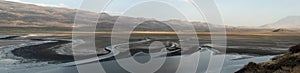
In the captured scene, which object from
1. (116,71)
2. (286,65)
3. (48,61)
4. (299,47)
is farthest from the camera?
(48,61)

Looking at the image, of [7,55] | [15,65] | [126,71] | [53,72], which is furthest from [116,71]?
[7,55]

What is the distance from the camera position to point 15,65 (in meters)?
36.8

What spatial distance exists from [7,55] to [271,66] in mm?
32896

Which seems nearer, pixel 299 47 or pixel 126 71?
pixel 299 47

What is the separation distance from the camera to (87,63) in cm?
3822

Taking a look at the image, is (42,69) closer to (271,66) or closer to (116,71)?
(116,71)

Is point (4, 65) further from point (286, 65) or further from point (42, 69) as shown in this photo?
point (286, 65)

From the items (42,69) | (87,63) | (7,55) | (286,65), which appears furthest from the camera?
(7,55)

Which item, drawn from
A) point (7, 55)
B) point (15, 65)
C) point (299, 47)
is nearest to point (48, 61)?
point (15, 65)

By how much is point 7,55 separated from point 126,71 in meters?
19.6

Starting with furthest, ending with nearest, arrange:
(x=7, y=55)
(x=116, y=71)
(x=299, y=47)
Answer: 1. (x=7, y=55)
2. (x=116, y=71)
3. (x=299, y=47)

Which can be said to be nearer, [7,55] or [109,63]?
[109,63]

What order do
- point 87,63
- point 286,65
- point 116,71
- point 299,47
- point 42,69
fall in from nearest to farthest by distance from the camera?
1. point 286,65
2. point 299,47
3. point 116,71
4. point 42,69
5. point 87,63

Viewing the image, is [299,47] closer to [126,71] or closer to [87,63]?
[126,71]
